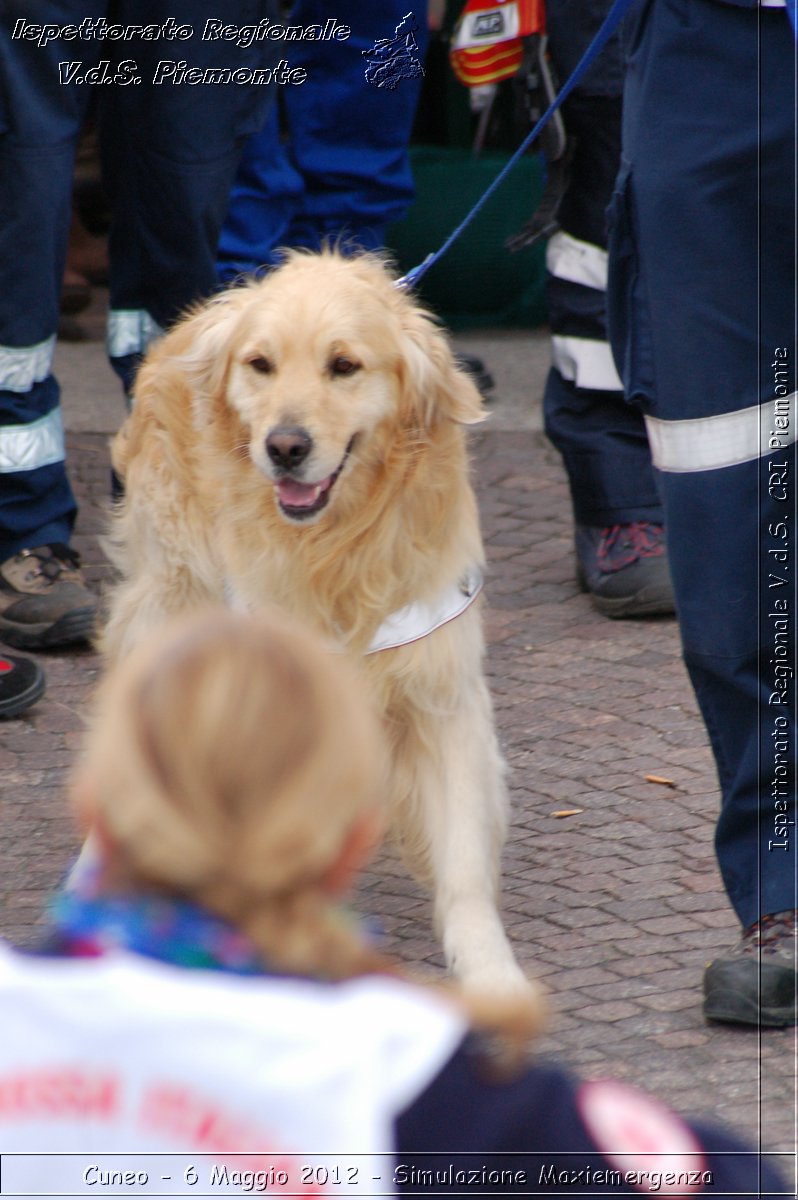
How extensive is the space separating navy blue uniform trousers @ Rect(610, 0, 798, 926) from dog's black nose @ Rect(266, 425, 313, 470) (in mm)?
620

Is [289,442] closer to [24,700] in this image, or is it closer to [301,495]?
[301,495]

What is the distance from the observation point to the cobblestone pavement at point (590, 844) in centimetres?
269

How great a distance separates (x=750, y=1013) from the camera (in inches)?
108

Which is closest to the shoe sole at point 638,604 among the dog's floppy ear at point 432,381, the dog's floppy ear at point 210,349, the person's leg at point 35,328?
the person's leg at point 35,328

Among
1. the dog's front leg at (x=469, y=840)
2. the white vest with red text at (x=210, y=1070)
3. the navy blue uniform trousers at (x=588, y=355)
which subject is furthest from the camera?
the navy blue uniform trousers at (x=588, y=355)

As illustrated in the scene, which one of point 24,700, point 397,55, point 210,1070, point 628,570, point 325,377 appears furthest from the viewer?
point 397,55

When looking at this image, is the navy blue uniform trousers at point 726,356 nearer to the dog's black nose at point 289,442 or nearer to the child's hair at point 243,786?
the dog's black nose at point 289,442

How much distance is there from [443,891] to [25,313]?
2.24m

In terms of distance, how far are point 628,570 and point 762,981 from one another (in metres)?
2.16

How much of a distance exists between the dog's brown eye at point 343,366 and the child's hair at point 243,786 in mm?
1939

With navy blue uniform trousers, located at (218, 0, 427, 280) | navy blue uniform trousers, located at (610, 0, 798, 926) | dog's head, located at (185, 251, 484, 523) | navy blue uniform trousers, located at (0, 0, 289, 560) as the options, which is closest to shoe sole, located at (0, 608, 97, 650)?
navy blue uniform trousers, located at (0, 0, 289, 560)

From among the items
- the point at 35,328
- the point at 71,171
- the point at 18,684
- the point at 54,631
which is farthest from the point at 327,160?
the point at 18,684

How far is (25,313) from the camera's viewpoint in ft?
14.5

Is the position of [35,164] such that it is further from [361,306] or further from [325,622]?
[325,622]
